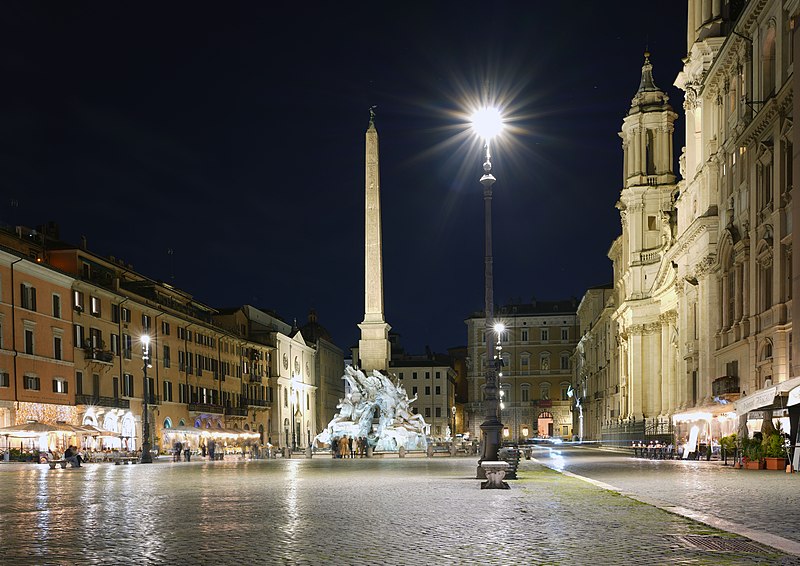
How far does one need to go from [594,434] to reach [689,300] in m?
56.2

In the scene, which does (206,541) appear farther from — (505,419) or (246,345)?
(505,419)

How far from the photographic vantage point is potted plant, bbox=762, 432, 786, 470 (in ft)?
89.0

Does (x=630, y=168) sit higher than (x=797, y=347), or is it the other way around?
(x=630, y=168)

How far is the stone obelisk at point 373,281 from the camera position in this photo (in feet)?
179

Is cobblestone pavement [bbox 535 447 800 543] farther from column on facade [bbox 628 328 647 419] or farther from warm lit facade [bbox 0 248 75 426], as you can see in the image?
column on facade [bbox 628 328 647 419]

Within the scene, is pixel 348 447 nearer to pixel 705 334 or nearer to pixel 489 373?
pixel 705 334

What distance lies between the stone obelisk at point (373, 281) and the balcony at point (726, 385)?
20077mm

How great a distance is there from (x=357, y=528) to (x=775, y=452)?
60.5ft

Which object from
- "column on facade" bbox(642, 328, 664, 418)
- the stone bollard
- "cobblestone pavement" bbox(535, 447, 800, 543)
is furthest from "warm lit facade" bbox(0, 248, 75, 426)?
"column on facade" bbox(642, 328, 664, 418)

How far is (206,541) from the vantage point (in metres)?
11.5

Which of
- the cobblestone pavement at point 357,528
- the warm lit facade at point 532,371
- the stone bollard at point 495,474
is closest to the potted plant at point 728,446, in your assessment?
the cobblestone pavement at point 357,528

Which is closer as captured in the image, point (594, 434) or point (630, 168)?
point (630, 168)

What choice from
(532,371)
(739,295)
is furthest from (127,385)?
(532,371)

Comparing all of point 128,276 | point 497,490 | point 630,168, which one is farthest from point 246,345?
point 497,490
